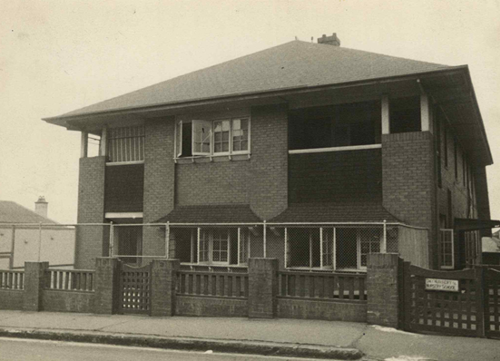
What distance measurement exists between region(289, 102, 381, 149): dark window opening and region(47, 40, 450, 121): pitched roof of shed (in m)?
1.10

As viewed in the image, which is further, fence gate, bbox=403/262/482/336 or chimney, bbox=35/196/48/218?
chimney, bbox=35/196/48/218

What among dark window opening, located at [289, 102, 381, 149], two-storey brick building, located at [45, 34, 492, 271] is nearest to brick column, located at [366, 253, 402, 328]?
two-storey brick building, located at [45, 34, 492, 271]

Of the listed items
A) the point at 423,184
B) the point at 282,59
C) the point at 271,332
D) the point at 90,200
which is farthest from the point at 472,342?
the point at 90,200

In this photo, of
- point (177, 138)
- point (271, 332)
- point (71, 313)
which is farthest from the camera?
point (177, 138)

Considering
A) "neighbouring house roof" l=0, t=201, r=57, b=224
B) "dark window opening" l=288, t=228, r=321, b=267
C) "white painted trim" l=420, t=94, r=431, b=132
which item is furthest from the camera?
"neighbouring house roof" l=0, t=201, r=57, b=224

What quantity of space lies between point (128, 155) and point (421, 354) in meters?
12.9

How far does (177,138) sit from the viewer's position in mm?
17266

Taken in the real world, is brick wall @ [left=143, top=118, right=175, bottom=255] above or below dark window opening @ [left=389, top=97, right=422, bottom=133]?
below

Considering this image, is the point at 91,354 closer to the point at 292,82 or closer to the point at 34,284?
the point at 34,284

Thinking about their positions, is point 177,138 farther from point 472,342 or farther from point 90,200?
point 472,342

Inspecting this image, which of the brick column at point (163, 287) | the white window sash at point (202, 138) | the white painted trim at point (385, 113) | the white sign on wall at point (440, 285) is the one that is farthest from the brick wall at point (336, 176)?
the white sign on wall at point (440, 285)

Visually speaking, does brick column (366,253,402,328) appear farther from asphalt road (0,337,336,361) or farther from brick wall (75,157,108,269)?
brick wall (75,157,108,269)

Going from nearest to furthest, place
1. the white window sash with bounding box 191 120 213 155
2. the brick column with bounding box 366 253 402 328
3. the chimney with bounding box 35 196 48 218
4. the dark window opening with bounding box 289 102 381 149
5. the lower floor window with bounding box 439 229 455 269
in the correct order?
the brick column with bounding box 366 253 402 328 → the lower floor window with bounding box 439 229 455 269 → the dark window opening with bounding box 289 102 381 149 → the white window sash with bounding box 191 120 213 155 → the chimney with bounding box 35 196 48 218

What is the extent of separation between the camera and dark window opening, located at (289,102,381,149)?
15.6 m
